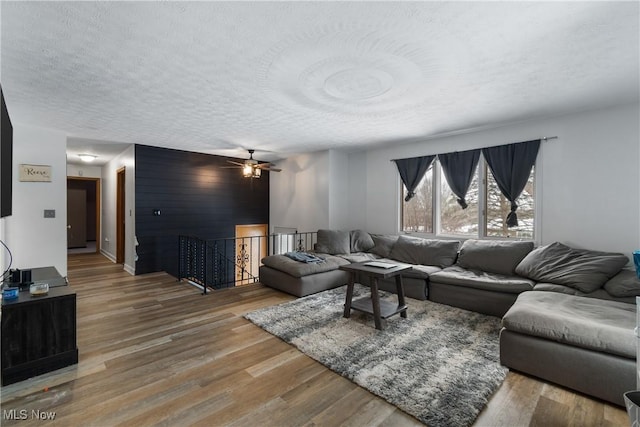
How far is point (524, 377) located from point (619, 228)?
2362 millimetres

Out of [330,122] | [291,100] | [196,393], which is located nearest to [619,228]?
[330,122]

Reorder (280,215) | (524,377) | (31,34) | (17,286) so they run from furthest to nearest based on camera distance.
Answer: (280,215)
(17,286)
(524,377)
(31,34)

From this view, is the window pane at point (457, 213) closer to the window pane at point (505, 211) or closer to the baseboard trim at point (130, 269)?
the window pane at point (505, 211)

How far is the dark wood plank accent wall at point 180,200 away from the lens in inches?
205

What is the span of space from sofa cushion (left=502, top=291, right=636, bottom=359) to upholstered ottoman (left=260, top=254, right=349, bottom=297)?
2.44 meters

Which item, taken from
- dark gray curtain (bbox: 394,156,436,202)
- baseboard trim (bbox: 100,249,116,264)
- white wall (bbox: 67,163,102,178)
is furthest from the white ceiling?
white wall (bbox: 67,163,102,178)

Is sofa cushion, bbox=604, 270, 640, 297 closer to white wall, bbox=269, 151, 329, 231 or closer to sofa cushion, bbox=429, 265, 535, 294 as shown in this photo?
sofa cushion, bbox=429, 265, 535, 294

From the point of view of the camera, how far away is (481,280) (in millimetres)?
3404

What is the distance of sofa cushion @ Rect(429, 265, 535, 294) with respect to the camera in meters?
3.17

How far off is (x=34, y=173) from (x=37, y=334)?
123 inches

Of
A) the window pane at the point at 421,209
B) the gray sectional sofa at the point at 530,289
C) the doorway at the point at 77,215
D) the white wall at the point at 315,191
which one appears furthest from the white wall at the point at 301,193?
the doorway at the point at 77,215

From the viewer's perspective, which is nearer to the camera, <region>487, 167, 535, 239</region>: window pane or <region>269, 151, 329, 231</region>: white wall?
<region>487, 167, 535, 239</region>: window pane

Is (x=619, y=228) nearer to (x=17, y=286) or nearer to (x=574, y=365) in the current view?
(x=574, y=365)

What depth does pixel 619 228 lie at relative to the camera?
3205mm
